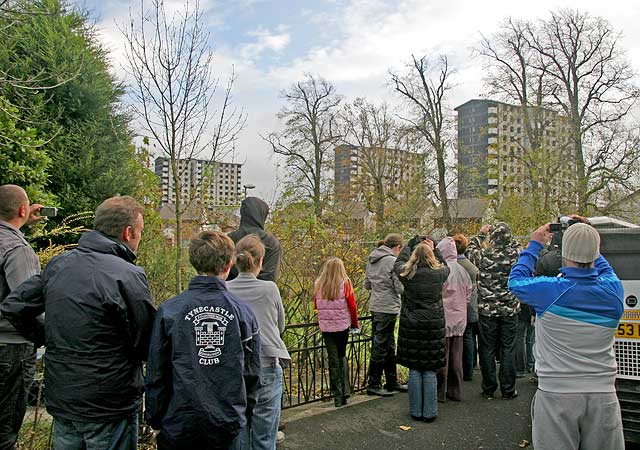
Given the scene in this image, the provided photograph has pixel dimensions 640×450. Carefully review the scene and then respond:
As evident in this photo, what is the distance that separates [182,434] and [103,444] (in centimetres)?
44

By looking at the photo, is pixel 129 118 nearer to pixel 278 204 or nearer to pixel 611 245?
pixel 278 204

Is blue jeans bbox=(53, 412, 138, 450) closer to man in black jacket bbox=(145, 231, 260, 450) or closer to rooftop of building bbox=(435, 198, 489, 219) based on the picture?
man in black jacket bbox=(145, 231, 260, 450)

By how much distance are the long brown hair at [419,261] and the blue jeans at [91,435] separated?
11.9ft

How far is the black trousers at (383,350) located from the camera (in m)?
6.66

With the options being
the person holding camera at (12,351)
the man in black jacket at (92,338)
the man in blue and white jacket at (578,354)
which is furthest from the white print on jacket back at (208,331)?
the man in blue and white jacket at (578,354)

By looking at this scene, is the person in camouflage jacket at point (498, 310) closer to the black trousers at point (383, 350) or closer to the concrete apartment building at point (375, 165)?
the black trousers at point (383, 350)

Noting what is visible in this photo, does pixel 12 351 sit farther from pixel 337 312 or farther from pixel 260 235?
pixel 337 312

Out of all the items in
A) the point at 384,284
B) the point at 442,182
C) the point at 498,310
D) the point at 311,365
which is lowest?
the point at 311,365

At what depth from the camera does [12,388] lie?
3402mm

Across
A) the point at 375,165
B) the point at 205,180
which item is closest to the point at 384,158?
the point at 375,165

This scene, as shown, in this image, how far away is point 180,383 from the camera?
2668mm

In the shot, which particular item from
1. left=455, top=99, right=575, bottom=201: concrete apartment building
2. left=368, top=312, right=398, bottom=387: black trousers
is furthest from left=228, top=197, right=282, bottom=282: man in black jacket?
left=455, top=99, right=575, bottom=201: concrete apartment building

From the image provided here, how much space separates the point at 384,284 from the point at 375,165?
26.6 metres

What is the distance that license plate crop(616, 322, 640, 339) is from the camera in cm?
430
